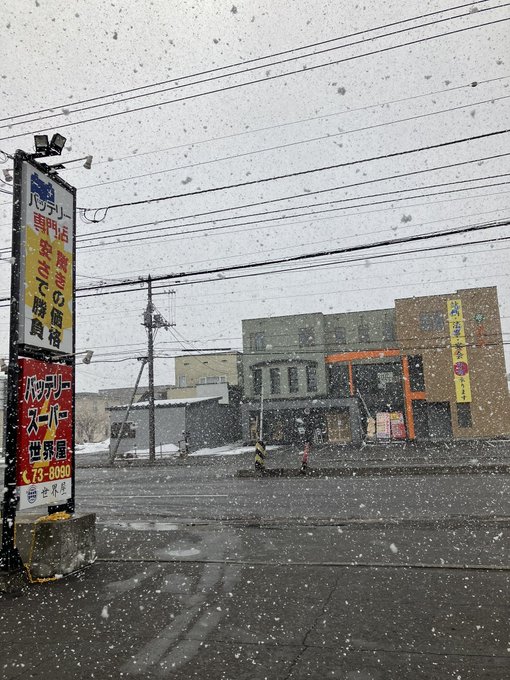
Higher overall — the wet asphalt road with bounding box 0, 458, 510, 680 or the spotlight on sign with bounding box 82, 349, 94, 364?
the spotlight on sign with bounding box 82, 349, 94, 364

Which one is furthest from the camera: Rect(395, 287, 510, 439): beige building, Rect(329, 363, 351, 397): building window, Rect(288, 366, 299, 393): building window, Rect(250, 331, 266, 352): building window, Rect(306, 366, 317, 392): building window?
Rect(250, 331, 266, 352): building window

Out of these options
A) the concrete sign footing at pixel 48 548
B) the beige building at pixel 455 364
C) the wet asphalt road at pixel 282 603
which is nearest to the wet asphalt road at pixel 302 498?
the wet asphalt road at pixel 282 603

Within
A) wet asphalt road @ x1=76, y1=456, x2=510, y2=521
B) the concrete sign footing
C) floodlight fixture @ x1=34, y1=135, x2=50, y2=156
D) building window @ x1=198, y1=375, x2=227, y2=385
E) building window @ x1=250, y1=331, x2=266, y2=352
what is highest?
building window @ x1=250, y1=331, x2=266, y2=352

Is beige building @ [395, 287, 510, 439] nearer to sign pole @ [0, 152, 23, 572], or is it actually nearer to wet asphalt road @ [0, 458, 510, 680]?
wet asphalt road @ [0, 458, 510, 680]

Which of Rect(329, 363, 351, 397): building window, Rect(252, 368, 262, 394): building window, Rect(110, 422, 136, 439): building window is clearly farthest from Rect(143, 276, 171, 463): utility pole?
Rect(329, 363, 351, 397): building window

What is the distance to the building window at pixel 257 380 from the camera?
141 ft

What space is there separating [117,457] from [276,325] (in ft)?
58.2

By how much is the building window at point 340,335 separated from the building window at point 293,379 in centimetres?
482

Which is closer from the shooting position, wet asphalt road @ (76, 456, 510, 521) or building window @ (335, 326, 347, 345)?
wet asphalt road @ (76, 456, 510, 521)

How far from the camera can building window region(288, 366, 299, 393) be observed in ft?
138

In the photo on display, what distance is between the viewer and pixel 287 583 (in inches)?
227

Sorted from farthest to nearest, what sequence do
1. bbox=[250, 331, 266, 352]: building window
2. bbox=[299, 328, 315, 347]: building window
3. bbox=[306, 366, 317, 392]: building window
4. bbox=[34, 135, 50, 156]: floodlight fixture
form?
bbox=[250, 331, 266, 352]: building window
bbox=[299, 328, 315, 347]: building window
bbox=[306, 366, 317, 392]: building window
bbox=[34, 135, 50, 156]: floodlight fixture

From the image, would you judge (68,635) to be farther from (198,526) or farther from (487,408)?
(487,408)

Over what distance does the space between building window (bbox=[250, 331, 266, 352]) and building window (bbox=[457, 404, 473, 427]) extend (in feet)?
53.5
